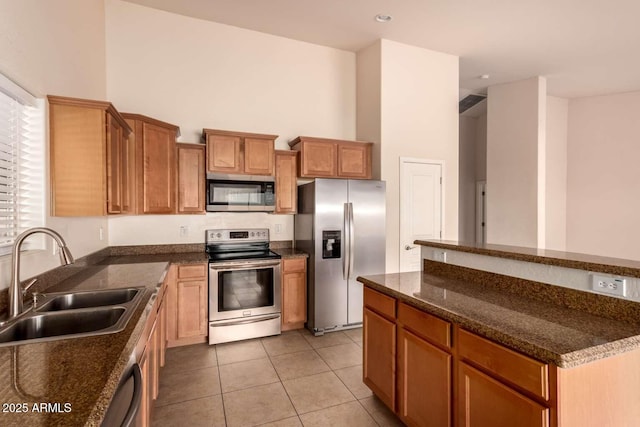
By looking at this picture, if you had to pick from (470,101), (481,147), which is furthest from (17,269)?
(481,147)

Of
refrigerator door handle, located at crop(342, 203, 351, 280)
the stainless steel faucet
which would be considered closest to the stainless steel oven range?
refrigerator door handle, located at crop(342, 203, 351, 280)

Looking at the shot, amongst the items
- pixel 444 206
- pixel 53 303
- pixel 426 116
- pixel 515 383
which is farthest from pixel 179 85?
pixel 515 383

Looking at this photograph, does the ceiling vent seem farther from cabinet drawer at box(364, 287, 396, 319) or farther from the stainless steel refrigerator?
cabinet drawer at box(364, 287, 396, 319)

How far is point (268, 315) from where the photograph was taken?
3.62 meters

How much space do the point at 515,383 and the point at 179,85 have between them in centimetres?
413

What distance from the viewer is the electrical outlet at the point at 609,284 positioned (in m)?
1.45

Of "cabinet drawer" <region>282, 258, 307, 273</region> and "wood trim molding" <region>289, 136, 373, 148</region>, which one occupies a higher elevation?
"wood trim molding" <region>289, 136, 373, 148</region>

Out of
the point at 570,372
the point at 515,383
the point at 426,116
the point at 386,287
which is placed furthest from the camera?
the point at 426,116

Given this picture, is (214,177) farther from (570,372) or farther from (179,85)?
(570,372)

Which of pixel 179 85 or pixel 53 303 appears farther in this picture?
pixel 179 85

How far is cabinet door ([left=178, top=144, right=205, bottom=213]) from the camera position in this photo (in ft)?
11.6

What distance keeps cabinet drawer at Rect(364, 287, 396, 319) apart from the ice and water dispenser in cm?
132

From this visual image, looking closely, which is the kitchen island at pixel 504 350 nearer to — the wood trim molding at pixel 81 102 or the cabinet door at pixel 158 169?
the wood trim molding at pixel 81 102

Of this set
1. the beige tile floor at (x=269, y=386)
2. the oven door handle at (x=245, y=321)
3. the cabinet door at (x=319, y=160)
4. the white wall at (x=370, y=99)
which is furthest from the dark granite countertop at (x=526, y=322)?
the white wall at (x=370, y=99)
